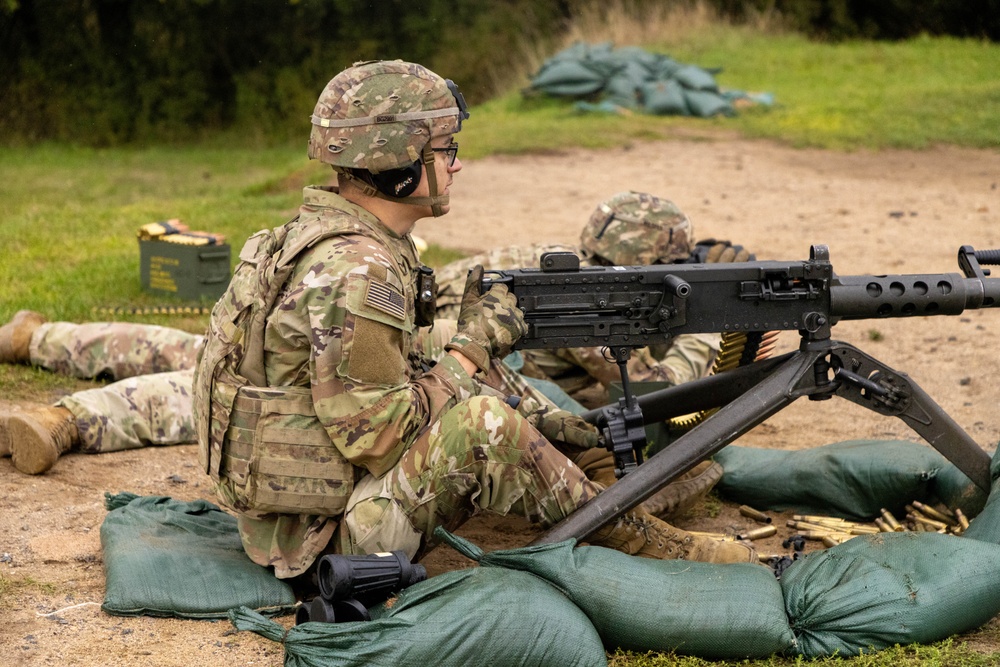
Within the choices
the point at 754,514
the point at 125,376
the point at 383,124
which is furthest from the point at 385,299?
the point at 125,376

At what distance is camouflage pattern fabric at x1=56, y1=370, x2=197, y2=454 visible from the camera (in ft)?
18.3

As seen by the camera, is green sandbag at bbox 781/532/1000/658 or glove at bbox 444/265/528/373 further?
glove at bbox 444/265/528/373

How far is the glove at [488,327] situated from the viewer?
4.01m

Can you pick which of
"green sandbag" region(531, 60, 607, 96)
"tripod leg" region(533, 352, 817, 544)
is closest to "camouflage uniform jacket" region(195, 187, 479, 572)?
"tripod leg" region(533, 352, 817, 544)

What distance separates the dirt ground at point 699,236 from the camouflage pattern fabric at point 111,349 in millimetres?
730

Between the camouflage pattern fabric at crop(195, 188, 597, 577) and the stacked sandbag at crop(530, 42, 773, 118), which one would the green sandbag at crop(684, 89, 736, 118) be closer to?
the stacked sandbag at crop(530, 42, 773, 118)

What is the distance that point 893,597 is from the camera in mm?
3840

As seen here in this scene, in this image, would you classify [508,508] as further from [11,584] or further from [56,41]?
[56,41]

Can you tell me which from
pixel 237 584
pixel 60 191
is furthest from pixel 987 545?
pixel 60 191

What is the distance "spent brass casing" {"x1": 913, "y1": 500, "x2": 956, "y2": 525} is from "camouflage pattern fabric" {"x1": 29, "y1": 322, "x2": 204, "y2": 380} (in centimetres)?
365

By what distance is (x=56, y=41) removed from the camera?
23359 millimetres

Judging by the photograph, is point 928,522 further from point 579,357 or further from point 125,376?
point 125,376

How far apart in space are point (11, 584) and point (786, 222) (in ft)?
27.6

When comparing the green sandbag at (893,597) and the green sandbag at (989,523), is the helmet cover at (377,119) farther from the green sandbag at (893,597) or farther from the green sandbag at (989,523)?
the green sandbag at (989,523)
